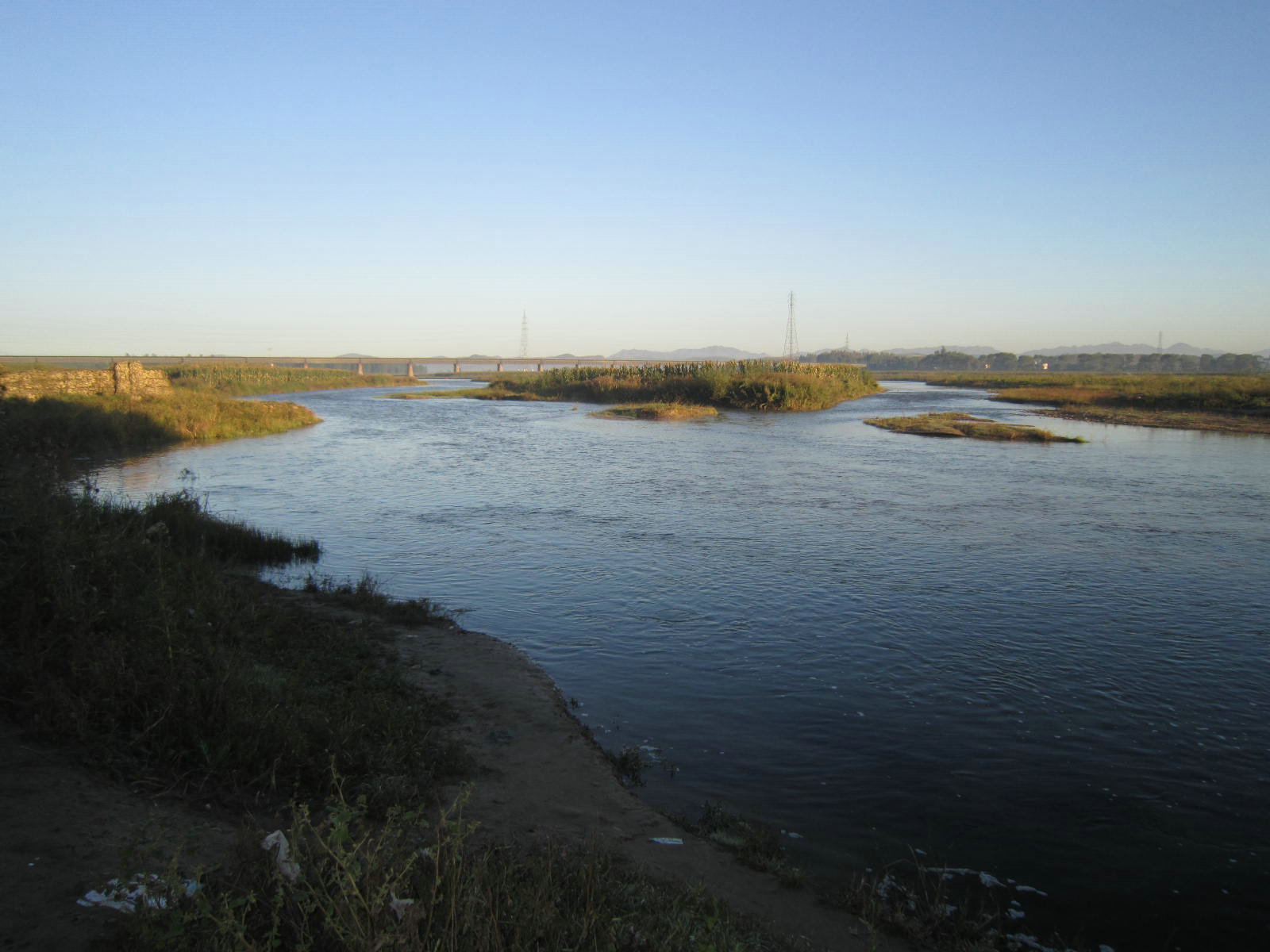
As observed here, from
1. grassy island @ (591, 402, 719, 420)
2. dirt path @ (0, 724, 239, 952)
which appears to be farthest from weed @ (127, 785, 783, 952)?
grassy island @ (591, 402, 719, 420)

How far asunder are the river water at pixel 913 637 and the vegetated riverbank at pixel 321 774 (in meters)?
0.99

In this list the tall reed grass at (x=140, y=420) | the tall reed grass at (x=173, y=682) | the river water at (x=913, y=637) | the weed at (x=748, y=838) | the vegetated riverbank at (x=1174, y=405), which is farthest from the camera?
the vegetated riverbank at (x=1174, y=405)

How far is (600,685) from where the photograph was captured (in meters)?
8.24

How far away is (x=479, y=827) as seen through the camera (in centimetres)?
464

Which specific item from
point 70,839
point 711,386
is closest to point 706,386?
point 711,386

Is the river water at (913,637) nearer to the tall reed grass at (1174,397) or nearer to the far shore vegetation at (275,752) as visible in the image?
the far shore vegetation at (275,752)

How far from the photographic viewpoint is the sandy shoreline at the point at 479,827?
133 inches

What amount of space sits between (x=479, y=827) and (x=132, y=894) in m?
1.85

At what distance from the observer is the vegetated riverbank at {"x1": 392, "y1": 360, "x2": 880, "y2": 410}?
53062 mm

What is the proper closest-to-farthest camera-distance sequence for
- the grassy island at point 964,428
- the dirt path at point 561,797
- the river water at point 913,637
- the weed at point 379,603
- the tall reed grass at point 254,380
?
the dirt path at point 561,797 < the river water at point 913,637 < the weed at point 379,603 < the grassy island at point 964,428 < the tall reed grass at point 254,380

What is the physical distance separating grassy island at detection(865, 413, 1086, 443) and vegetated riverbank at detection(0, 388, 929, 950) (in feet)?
98.0

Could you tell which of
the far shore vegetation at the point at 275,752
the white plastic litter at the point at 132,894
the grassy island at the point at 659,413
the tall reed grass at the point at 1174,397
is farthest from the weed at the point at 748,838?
the tall reed grass at the point at 1174,397

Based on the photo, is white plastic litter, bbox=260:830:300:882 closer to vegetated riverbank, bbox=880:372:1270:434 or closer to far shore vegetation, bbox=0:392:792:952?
far shore vegetation, bbox=0:392:792:952

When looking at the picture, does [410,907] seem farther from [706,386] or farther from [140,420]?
[706,386]
